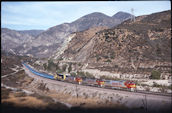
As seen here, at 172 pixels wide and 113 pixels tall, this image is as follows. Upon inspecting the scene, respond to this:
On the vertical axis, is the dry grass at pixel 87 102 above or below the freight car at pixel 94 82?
below

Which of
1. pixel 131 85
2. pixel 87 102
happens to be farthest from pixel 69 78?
pixel 131 85

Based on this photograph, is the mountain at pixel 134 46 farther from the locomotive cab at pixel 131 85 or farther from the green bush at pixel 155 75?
the locomotive cab at pixel 131 85

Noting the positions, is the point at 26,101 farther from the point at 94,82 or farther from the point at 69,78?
the point at 69,78

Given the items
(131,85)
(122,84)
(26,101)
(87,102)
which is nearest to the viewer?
(87,102)

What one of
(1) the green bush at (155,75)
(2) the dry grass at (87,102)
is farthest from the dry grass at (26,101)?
(1) the green bush at (155,75)

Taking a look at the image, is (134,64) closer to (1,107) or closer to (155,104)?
(155,104)

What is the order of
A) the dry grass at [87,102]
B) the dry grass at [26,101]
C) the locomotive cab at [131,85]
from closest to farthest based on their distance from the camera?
the dry grass at [87,102]
the dry grass at [26,101]
the locomotive cab at [131,85]

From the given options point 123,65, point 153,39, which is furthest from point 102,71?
point 153,39

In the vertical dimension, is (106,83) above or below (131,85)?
below

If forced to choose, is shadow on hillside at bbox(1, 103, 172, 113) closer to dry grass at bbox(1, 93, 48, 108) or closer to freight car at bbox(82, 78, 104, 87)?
dry grass at bbox(1, 93, 48, 108)
